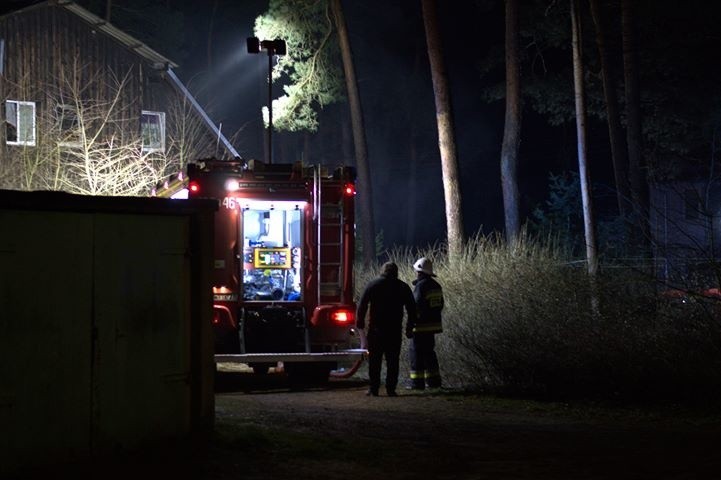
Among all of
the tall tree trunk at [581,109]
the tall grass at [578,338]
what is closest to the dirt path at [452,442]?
the tall grass at [578,338]

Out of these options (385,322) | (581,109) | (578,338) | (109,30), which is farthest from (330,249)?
(109,30)

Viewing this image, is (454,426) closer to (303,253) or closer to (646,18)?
(303,253)

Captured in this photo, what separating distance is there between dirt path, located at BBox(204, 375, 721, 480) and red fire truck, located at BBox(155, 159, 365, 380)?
1.86 metres

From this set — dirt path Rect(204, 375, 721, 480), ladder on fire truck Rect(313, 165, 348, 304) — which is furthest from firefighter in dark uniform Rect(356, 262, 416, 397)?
ladder on fire truck Rect(313, 165, 348, 304)

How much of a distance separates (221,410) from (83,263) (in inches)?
152

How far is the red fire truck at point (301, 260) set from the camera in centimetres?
1498

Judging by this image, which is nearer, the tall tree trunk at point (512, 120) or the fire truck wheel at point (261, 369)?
the fire truck wheel at point (261, 369)

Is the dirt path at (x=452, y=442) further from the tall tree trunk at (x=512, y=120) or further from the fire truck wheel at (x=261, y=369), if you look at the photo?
the tall tree trunk at (x=512, y=120)

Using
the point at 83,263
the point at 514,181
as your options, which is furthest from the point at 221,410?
the point at 514,181

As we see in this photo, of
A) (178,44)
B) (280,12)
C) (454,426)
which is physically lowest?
(454,426)

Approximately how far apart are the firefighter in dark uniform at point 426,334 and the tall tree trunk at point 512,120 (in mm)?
13008

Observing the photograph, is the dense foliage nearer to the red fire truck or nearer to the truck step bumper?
the red fire truck

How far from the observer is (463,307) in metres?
15.6

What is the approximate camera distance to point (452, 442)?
9.92 meters
